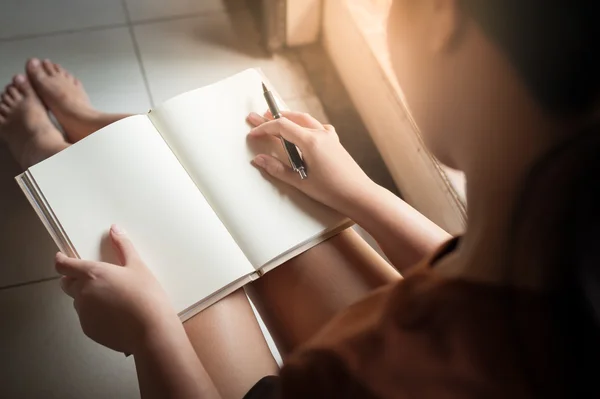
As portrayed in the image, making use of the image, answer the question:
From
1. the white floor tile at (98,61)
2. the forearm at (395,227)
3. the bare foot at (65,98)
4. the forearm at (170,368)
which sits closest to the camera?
the forearm at (170,368)

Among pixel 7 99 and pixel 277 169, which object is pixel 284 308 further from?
pixel 7 99

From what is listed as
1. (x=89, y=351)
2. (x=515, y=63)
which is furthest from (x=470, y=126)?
(x=89, y=351)

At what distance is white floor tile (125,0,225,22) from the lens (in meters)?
1.10

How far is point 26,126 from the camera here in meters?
0.89

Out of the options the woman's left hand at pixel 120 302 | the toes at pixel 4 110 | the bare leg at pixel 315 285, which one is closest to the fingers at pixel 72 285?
the woman's left hand at pixel 120 302

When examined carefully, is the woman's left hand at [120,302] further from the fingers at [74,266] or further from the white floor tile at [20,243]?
the white floor tile at [20,243]

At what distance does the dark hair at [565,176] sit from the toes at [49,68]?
89 centimetres

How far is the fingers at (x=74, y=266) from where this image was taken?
0.57 meters

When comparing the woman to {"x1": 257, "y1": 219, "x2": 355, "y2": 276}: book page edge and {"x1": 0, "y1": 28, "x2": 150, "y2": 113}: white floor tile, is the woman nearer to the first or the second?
{"x1": 257, "y1": 219, "x2": 355, "y2": 276}: book page edge

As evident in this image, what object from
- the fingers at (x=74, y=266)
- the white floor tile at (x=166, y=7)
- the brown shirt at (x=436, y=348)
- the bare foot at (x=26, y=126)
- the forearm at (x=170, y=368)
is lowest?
the brown shirt at (x=436, y=348)

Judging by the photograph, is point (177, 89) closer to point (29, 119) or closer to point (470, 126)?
point (29, 119)

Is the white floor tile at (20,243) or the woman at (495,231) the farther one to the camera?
the white floor tile at (20,243)

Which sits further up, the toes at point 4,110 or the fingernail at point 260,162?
the toes at point 4,110

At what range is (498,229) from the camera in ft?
0.91
